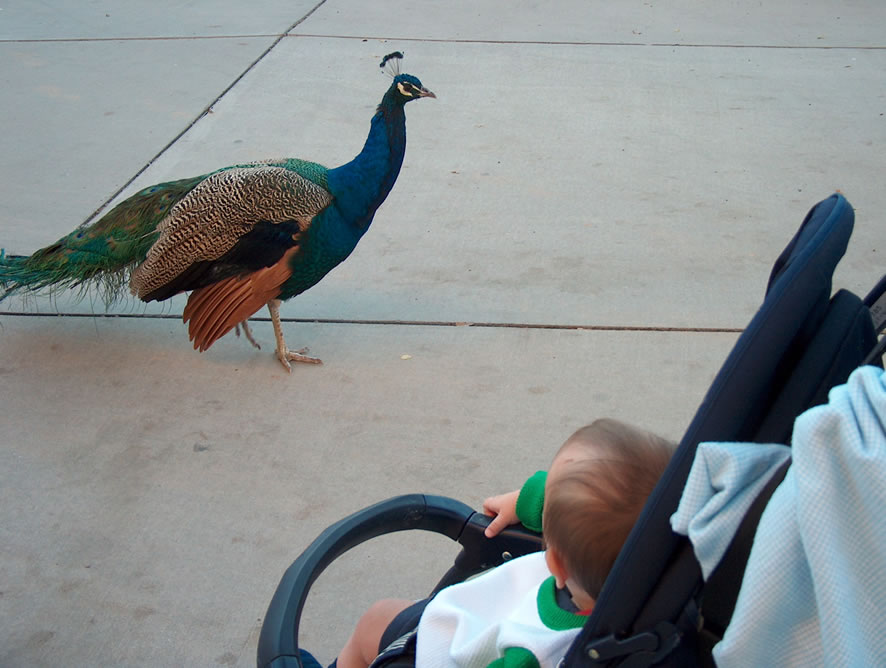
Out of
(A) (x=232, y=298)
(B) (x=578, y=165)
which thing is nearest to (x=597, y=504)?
(A) (x=232, y=298)

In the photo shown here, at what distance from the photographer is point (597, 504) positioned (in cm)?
122

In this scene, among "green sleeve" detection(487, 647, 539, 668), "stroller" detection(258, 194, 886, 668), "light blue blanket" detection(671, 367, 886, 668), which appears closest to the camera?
"light blue blanket" detection(671, 367, 886, 668)

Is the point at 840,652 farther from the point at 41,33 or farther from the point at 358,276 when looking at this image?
the point at 41,33

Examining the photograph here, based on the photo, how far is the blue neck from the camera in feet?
10.6

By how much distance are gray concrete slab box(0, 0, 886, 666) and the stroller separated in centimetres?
123

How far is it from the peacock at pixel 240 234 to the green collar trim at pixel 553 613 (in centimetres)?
195

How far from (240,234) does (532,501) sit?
71.1 inches

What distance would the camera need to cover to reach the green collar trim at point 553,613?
133 cm

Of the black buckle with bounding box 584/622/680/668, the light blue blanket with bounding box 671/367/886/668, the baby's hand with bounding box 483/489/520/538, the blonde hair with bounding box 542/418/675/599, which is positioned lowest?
the baby's hand with bounding box 483/489/520/538

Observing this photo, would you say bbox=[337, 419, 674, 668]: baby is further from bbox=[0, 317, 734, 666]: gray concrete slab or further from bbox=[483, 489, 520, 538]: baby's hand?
bbox=[0, 317, 734, 666]: gray concrete slab

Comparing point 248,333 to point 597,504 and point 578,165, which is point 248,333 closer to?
point 578,165

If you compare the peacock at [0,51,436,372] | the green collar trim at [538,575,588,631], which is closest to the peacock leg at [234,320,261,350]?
the peacock at [0,51,436,372]

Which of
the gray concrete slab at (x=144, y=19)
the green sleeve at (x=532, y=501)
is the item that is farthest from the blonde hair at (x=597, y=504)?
the gray concrete slab at (x=144, y=19)

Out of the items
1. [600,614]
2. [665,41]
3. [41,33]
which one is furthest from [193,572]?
[41,33]
